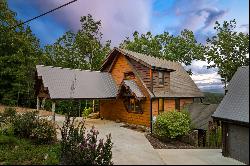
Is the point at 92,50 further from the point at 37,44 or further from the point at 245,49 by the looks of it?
the point at 245,49

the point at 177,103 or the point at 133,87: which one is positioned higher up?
the point at 133,87

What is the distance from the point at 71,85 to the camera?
26.5 meters

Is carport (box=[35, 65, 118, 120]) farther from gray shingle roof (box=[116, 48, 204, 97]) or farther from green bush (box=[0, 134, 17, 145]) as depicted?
green bush (box=[0, 134, 17, 145])

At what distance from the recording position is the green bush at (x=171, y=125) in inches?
862

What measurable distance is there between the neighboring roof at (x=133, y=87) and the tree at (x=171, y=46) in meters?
23.7

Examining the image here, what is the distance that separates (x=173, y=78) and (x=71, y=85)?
12821mm

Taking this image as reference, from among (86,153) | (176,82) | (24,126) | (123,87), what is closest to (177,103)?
(176,82)

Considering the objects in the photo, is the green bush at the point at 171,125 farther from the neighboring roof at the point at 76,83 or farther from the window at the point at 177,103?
the neighboring roof at the point at 76,83

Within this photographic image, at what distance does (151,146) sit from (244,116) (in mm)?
6650

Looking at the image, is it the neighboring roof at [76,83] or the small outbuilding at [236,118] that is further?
the neighboring roof at [76,83]

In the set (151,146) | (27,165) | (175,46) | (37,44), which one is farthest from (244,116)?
(37,44)

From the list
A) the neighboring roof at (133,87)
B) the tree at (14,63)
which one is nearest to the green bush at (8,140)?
the neighboring roof at (133,87)

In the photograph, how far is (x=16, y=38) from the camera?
4472 cm

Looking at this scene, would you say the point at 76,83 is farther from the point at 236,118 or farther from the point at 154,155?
the point at 236,118
